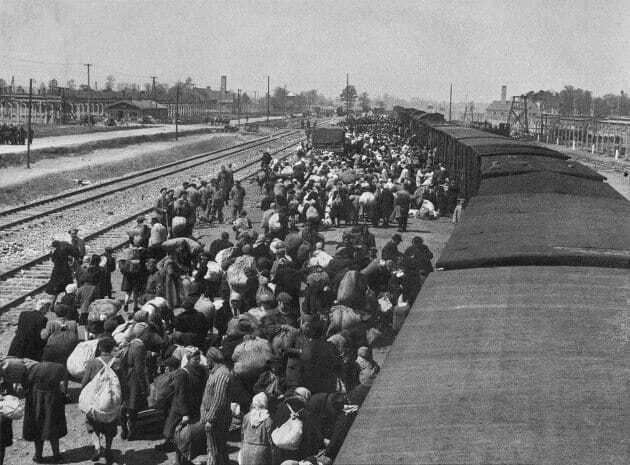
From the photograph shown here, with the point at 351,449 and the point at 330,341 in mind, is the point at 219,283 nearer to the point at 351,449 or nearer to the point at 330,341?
the point at 330,341

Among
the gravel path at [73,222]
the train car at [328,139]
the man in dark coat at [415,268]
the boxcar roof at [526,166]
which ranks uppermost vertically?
the boxcar roof at [526,166]

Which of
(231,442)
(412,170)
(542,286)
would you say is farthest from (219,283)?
(412,170)

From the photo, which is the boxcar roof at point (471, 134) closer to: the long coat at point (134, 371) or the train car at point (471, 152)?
the train car at point (471, 152)

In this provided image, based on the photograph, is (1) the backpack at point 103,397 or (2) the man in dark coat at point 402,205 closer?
(1) the backpack at point 103,397

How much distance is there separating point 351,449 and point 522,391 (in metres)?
1.02

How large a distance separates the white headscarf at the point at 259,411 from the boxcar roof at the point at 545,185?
279 inches

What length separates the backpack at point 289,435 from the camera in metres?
6.40

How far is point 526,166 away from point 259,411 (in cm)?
1060

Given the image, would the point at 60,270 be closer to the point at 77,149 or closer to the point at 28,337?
the point at 28,337

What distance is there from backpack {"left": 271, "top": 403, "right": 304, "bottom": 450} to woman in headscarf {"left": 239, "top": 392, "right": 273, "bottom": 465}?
7 cm

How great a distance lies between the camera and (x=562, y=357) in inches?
182

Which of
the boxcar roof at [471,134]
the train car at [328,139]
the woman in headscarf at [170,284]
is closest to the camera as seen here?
the woman in headscarf at [170,284]

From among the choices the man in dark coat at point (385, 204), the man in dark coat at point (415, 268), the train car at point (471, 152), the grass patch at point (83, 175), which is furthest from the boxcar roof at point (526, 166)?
the grass patch at point (83, 175)

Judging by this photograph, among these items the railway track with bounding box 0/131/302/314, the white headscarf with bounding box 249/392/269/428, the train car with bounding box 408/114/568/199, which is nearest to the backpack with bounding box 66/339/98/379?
the white headscarf with bounding box 249/392/269/428
